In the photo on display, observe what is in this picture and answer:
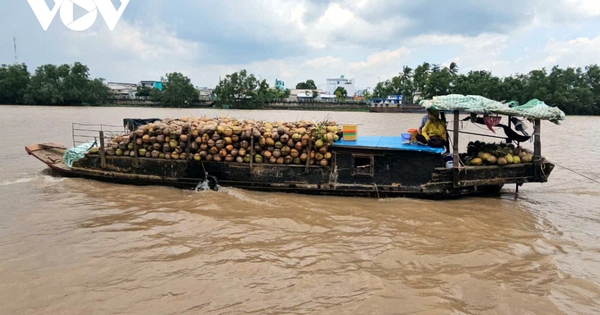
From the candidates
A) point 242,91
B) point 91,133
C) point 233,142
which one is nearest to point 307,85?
point 242,91

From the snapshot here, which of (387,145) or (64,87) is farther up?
(64,87)

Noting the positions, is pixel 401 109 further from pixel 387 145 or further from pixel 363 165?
pixel 363 165

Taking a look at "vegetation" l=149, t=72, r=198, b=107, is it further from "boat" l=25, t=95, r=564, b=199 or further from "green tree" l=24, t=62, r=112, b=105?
"boat" l=25, t=95, r=564, b=199

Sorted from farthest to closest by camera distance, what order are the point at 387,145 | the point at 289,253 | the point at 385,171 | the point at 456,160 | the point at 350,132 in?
the point at 350,132 → the point at 387,145 → the point at 385,171 → the point at 456,160 → the point at 289,253

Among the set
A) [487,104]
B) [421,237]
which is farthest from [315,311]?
[487,104]

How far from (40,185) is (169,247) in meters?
5.93

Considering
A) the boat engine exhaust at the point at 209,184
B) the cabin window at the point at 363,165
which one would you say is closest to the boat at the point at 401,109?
the cabin window at the point at 363,165

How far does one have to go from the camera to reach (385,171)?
792 centimetres

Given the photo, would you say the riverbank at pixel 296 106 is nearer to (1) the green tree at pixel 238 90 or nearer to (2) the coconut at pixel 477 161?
(1) the green tree at pixel 238 90

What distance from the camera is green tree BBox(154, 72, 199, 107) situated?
239 feet

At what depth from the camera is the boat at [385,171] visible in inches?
301

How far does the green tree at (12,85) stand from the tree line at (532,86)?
231 feet

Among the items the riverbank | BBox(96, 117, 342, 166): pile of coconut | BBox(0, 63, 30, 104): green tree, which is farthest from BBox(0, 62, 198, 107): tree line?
BBox(96, 117, 342, 166): pile of coconut

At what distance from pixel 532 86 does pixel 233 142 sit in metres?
60.3
